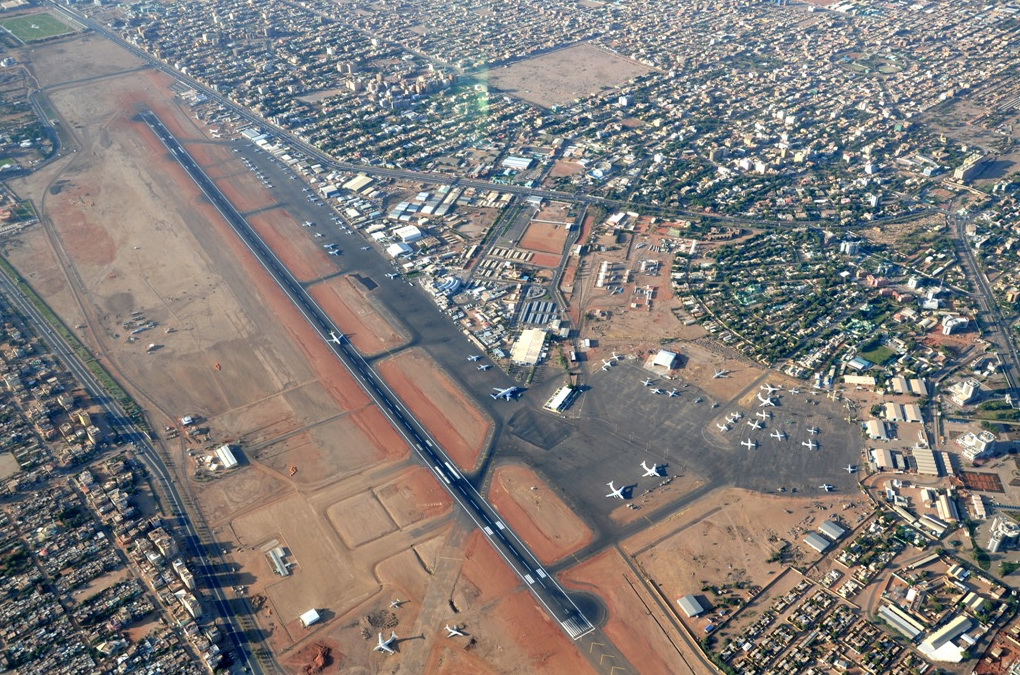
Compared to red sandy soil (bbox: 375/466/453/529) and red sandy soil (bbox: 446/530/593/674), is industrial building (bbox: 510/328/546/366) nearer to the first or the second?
red sandy soil (bbox: 375/466/453/529)

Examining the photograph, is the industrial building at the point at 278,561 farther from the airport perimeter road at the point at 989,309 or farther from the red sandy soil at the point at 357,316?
the airport perimeter road at the point at 989,309

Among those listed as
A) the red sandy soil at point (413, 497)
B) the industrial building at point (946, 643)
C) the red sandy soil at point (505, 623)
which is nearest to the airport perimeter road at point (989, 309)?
the industrial building at point (946, 643)

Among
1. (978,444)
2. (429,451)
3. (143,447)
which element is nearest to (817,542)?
(978,444)

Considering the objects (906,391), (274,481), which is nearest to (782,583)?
(906,391)

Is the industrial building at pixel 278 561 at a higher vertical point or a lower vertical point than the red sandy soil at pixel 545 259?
lower

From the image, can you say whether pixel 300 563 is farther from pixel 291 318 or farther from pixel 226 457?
pixel 291 318

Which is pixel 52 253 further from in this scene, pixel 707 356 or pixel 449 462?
pixel 707 356
